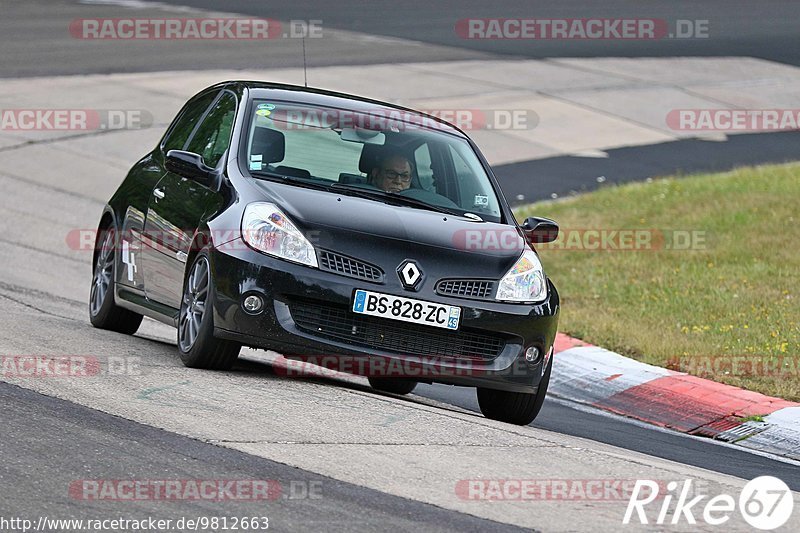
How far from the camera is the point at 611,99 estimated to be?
2498cm

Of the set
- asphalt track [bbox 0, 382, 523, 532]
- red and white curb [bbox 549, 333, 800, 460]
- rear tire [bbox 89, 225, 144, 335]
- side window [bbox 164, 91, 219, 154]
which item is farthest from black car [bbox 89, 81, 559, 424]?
red and white curb [bbox 549, 333, 800, 460]

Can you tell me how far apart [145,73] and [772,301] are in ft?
46.2

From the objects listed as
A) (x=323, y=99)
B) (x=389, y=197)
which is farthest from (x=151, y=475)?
(x=323, y=99)

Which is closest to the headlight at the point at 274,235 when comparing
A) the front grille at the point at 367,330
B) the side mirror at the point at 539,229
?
the front grille at the point at 367,330

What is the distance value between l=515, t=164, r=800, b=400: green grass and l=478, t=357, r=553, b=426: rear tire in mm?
2205

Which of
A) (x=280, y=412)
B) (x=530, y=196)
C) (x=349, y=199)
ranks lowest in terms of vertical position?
(x=530, y=196)

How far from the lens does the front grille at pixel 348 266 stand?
7.76 metres

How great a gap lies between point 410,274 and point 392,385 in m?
1.83

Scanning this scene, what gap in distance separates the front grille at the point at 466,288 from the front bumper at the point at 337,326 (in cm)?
4

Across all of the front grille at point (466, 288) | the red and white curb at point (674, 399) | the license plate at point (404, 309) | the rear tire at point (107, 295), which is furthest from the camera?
the rear tire at point (107, 295)

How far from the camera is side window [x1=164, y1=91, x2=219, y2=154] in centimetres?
980

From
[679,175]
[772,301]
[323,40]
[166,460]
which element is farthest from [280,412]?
[323,40]

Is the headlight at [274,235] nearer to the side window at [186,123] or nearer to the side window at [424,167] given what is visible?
the side window at [424,167]

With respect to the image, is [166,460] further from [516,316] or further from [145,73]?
[145,73]
